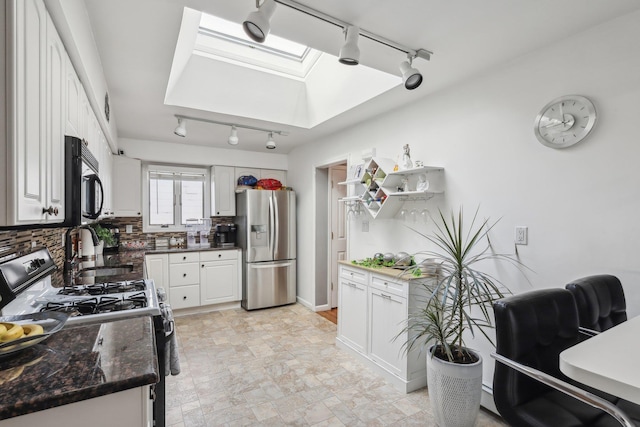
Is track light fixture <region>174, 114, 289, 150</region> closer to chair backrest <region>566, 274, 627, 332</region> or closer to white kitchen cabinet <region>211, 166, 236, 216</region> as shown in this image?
white kitchen cabinet <region>211, 166, 236, 216</region>

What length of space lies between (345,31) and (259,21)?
541 millimetres

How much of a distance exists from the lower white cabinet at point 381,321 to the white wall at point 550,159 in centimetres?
48

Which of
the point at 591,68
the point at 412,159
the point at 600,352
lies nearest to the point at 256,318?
the point at 412,159

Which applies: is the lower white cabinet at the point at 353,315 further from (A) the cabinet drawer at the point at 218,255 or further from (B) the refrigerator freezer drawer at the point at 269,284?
(A) the cabinet drawer at the point at 218,255

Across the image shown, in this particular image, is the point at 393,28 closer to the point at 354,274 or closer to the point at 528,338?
the point at 528,338

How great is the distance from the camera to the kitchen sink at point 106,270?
8.44 ft

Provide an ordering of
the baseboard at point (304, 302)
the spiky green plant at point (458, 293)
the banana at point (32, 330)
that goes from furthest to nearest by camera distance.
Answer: the baseboard at point (304, 302) < the spiky green plant at point (458, 293) < the banana at point (32, 330)

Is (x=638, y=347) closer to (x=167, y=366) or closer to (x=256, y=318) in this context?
(x=167, y=366)

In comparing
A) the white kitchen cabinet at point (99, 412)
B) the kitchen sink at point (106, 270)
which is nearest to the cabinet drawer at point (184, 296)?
the kitchen sink at point (106, 270)

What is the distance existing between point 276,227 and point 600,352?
389cm

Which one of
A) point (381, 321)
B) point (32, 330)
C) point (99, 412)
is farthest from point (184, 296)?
point (99, 412)

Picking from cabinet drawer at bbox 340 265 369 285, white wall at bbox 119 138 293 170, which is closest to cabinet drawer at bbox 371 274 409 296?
cabinet drawer at bbox 340 265 369 285

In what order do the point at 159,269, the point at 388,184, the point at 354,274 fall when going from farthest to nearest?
1. the point at 159,269
2. the point at 354,274
3. the point at 388,184

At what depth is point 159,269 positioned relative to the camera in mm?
4105
